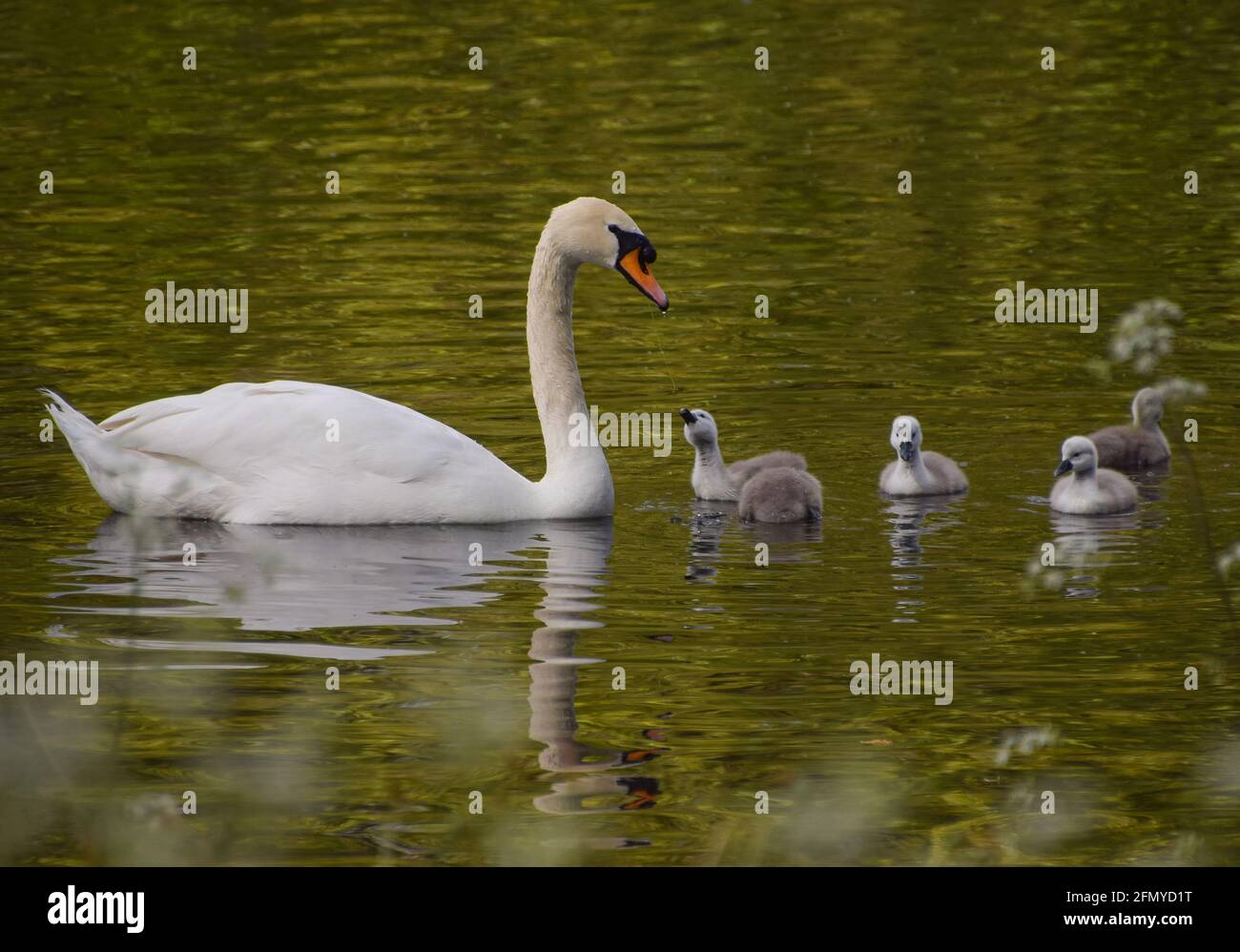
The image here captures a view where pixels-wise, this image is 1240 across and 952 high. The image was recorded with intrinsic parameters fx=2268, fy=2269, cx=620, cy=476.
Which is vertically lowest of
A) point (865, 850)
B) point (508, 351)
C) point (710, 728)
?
point (865, 850)

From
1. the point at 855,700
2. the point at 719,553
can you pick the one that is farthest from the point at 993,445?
the point at 855,700

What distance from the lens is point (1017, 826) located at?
22.9ft

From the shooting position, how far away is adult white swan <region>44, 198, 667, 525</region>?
35.7 ft

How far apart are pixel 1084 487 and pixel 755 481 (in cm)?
159

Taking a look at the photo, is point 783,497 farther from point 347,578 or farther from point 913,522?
point 347,578

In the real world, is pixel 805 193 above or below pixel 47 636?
above

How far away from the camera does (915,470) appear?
11.3 metres

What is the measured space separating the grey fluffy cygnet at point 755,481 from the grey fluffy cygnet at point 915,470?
450mm

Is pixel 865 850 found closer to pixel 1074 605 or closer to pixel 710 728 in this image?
pixel 710 728

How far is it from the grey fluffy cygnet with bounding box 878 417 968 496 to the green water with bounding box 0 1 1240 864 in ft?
0.58

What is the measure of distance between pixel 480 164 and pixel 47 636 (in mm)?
13024

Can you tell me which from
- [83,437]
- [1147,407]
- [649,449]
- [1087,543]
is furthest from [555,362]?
[1147,407]

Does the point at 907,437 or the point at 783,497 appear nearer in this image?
the point at 783,497

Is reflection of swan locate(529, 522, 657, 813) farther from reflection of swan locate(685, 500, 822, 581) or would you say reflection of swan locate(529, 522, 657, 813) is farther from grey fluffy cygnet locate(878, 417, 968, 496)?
grey fluffy cygnet locate(878, 417, 968, 496)
